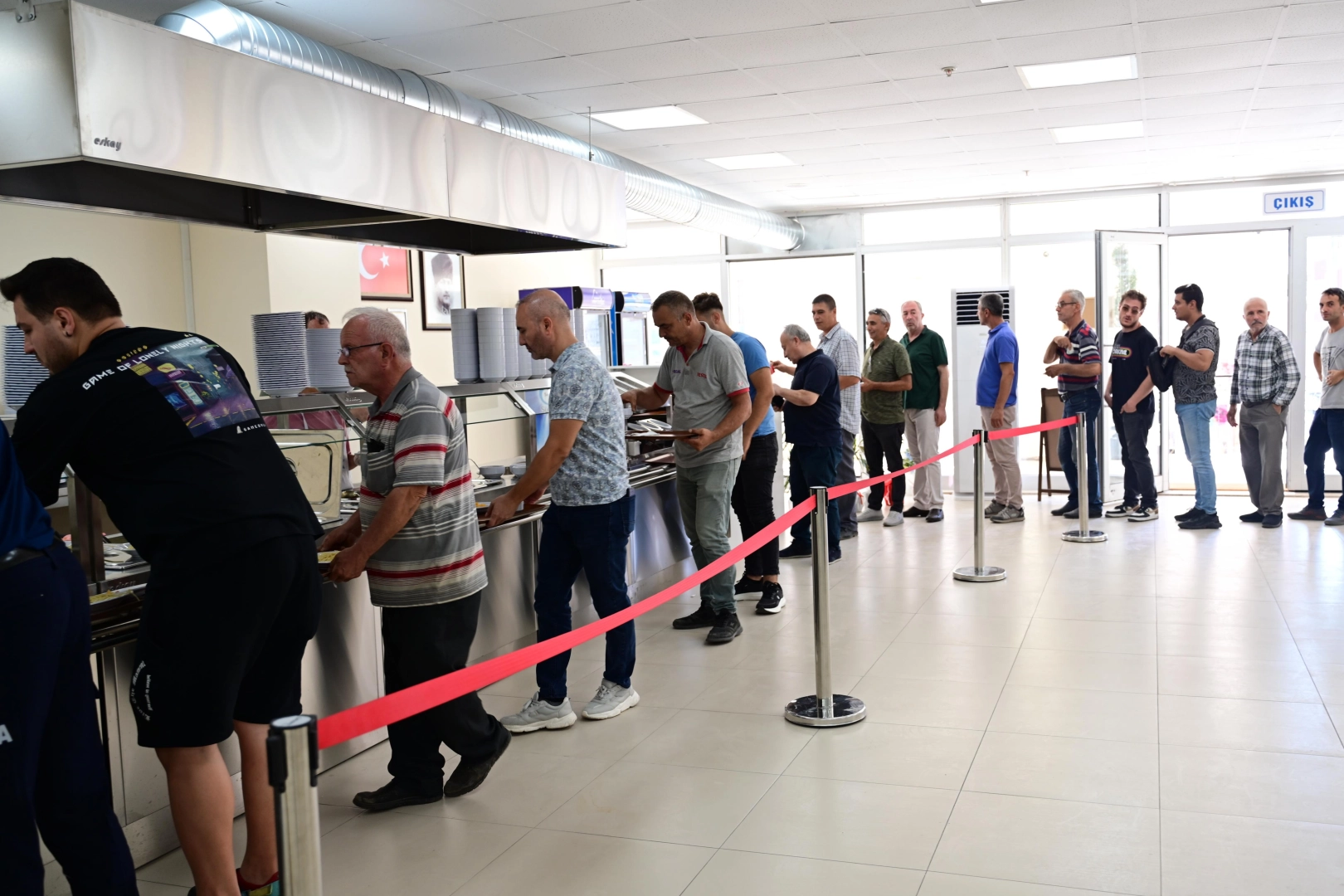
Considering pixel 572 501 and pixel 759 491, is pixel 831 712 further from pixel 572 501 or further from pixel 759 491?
pixel 759 491

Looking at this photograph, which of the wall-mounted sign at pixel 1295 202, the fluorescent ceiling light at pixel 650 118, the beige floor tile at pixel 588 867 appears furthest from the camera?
the wall-mounted sign at pixel 1295 202

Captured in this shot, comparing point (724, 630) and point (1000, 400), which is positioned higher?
point (1000, 400)

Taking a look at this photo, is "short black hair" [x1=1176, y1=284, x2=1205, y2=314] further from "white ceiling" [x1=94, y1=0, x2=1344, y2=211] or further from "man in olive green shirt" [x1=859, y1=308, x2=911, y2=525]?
"man in olive green shirt" [x1=859, y1=308, x2=911, y2=525]

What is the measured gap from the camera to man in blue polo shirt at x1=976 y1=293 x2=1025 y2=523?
834 cm

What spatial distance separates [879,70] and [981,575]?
307cm

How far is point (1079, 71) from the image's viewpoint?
677cm

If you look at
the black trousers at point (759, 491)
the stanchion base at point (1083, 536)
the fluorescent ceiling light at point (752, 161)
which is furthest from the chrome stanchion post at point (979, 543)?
the fluorescent ceiling light at point (752, 161)

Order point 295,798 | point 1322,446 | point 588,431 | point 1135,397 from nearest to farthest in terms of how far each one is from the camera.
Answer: point 295,798 < point 588,431 < point 1322,446 < point 1135,397

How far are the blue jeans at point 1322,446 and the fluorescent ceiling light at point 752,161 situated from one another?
4641 mm

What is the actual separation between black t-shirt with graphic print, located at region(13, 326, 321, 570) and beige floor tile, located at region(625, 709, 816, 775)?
5.63 feet

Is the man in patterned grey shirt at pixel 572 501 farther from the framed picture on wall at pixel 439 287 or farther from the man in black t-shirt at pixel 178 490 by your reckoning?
the framed picture on wall at pixel 439 287

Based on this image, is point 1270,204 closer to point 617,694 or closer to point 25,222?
point 617,694

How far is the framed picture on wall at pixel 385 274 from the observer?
8.01m

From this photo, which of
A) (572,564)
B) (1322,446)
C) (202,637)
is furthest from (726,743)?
(1322,446)
